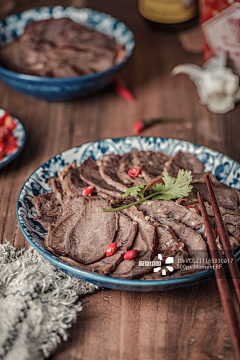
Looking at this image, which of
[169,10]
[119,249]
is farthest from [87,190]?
[169,10]

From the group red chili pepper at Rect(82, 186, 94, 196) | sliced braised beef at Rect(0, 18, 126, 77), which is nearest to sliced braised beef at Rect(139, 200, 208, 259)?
red chili pepper at Rect(82, 186, 94, 196)

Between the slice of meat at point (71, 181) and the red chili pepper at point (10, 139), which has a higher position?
the slice of meat at point (71, 181)

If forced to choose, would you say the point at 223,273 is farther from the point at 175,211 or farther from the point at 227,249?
the point at 175,211

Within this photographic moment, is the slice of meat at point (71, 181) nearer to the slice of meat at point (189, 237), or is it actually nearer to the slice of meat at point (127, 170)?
the slice of meat at point (127, 170)

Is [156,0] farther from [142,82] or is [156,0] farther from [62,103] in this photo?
[62,103]

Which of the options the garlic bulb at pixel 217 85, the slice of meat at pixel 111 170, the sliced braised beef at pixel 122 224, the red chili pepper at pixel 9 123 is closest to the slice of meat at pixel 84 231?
the sliced braised beef at pixel 122 224

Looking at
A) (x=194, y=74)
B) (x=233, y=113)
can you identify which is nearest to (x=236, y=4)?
(x=194, y=74)
